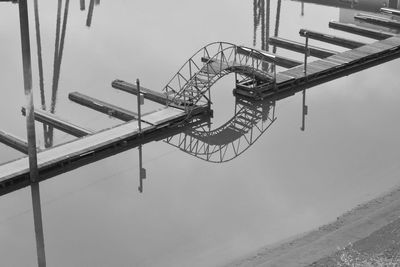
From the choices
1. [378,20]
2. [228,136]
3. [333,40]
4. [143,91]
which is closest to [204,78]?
[143,91]

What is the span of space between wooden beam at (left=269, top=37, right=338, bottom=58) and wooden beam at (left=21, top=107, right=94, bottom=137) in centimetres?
1493

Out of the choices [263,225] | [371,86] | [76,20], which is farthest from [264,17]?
[263,225]

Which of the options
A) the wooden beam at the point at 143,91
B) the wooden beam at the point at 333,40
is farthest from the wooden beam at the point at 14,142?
the wooden beam at the point at 333,40

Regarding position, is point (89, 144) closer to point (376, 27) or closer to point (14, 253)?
point (14, 253)

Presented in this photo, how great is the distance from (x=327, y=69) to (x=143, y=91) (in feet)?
27.5

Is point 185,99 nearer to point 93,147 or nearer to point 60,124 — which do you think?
point 60,124

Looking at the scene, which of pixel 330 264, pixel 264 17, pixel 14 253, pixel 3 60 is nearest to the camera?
Result: pixel 330 264

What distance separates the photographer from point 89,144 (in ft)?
74.6

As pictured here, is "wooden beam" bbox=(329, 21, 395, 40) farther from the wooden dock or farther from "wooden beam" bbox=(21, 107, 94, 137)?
"wooden beam" bbox=(21, 107, 94, 137)

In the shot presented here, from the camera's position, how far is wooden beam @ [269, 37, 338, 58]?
34959mm

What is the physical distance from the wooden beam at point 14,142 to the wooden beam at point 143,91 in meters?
5.89

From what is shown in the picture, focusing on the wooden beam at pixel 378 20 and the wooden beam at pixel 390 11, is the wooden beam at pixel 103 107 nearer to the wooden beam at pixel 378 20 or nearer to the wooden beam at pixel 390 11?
the wooden beam at pixel 378 20

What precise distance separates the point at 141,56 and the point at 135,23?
6.99 meters

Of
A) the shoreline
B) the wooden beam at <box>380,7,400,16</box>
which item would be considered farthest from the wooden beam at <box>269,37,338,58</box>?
the shoreline
